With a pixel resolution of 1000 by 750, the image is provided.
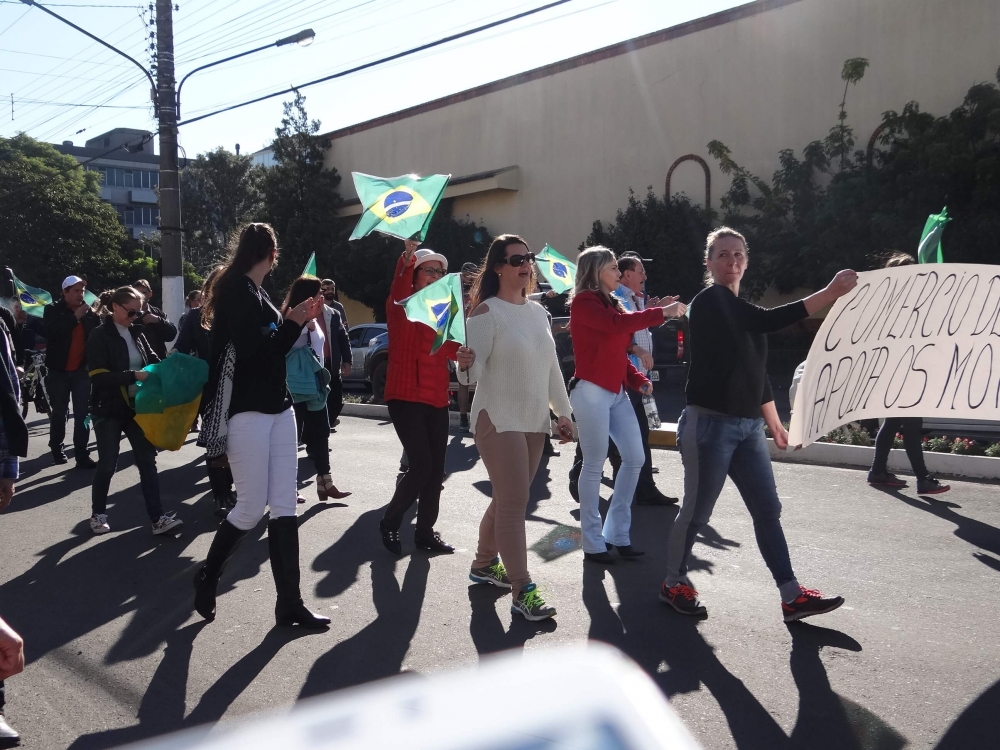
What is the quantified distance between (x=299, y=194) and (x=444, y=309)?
2995cm

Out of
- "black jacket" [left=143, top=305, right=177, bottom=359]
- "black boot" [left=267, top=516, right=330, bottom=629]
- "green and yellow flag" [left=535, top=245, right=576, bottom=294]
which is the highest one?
"green and yellow flag" [left=535, top=245, right=576, bottom=294]

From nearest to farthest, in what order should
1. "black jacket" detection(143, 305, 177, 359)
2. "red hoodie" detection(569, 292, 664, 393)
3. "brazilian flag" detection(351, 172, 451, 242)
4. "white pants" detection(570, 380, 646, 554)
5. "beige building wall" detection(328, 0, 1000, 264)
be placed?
"red hoodie" detection(569, 292, 664, 393) < "white pants" detection(570, 380, 646, 554) < "brazilian flag" detection(351, 172, 451, 242) < "black jacket" detection(143, 305, 177, 359) < "beige building wall" detection(328, 0, 1000, 264)

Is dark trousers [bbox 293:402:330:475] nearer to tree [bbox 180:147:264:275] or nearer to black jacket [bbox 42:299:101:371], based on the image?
black jacket [bbox 42:299:101:371]

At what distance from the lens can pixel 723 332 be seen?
4656 mm

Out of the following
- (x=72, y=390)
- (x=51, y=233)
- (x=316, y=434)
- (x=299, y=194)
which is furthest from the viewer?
(x=51, y=233)

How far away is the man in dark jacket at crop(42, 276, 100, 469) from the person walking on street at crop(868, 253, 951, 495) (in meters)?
7.68

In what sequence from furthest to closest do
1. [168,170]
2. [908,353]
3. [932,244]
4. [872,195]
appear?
[872,195] < [168,170] < [932,244] < [908,353]

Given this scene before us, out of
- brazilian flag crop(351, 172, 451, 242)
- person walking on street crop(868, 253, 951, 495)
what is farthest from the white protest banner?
brazilian flag crop(351, 172, 451, 242)

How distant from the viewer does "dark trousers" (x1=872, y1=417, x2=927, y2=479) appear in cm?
756

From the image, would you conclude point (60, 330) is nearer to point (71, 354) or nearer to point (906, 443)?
point (71, 354)

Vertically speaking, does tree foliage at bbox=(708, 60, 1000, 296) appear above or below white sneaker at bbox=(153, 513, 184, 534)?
above

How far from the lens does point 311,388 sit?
7.22 metres

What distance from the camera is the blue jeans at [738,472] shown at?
4656 millimetres

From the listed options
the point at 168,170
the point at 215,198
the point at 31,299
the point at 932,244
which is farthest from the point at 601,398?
the point at 215,198
